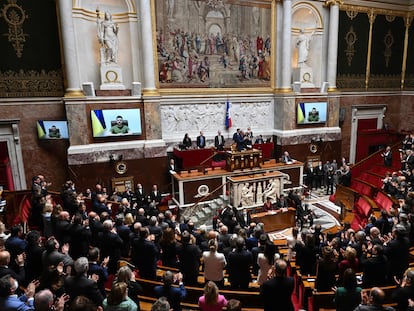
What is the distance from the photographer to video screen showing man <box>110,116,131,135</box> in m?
12.2

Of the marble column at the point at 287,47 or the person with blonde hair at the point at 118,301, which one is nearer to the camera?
the person with blonde hair at the point at 118,301

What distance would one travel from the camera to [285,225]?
426 inches

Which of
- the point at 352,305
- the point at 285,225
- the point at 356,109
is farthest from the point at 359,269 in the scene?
the point at 356,109

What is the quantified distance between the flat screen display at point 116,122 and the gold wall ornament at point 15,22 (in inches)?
134

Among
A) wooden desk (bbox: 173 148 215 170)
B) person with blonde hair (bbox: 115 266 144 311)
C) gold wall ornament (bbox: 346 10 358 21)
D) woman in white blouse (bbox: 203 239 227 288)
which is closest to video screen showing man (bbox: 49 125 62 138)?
wooden desk (bbox: 173 148 215 170)

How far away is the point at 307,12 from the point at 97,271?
16191mm

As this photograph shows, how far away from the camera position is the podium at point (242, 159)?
12570mm

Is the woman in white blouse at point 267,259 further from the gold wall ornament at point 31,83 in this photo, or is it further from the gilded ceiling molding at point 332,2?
the gilded ceiling molding at point 332,2

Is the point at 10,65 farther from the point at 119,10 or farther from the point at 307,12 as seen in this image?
the point at 307,12

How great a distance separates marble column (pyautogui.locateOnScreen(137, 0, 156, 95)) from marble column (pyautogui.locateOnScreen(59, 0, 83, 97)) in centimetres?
257

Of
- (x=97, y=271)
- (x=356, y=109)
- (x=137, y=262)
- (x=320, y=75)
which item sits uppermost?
(x=320, y=75)

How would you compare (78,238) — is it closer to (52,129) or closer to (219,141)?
(52,129)

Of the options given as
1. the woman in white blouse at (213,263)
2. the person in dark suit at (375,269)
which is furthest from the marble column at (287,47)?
the woman in white blouse at (213,263)

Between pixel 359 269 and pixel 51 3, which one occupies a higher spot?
pixel 51 3
